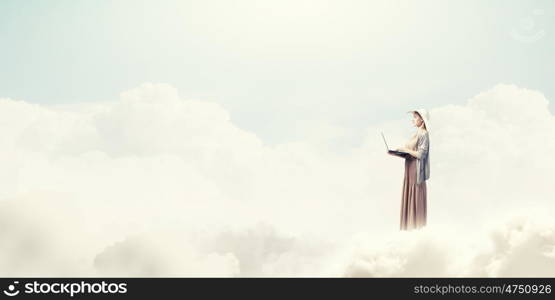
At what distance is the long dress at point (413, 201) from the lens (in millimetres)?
10922

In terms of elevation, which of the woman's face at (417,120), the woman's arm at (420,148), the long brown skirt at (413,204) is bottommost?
the long brown skirt at (413,204)

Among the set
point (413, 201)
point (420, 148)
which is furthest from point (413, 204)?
point (420, 148)

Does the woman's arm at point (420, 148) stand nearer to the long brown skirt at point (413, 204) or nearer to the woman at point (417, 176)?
the woman at point (417, 176)

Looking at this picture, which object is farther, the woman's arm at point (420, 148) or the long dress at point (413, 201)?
the long dress at point (413, 201)

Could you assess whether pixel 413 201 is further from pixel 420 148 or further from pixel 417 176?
pixel 420 148

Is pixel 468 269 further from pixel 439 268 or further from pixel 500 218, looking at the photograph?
pixel 500 218

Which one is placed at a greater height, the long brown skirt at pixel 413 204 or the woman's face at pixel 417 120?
the woman's face at pixel 417 120

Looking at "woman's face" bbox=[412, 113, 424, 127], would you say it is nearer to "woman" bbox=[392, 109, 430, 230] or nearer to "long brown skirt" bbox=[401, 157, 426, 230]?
"woman" bbox=[392, 109, 430, 230]

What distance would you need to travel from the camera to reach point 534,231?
9.82m

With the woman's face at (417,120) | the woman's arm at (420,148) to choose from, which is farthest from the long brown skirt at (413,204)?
the woman's face at (417,120)

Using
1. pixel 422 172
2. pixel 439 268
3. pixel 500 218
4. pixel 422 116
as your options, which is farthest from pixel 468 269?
pixel 422 116

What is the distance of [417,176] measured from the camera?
35.9ft

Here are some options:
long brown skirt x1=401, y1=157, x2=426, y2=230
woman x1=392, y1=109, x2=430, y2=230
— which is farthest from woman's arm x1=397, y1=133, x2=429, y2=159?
long brown skirt x1=401, y1=157, x2=426, y2=230

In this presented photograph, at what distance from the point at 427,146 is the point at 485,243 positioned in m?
2.20
